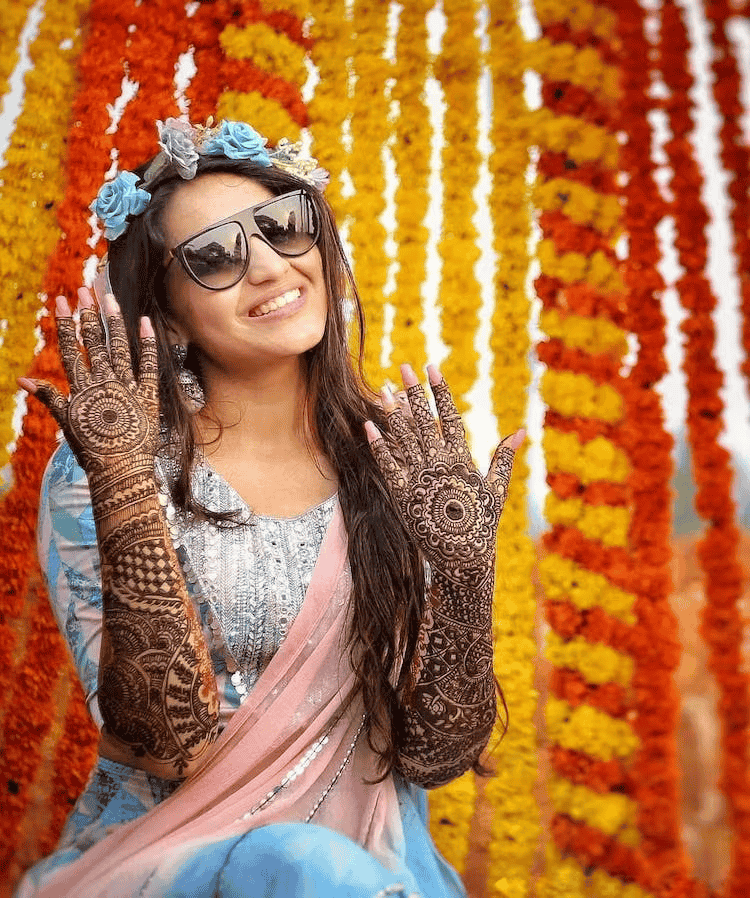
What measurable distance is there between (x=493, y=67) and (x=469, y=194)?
11.8 inches

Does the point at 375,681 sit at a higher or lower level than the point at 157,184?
lower

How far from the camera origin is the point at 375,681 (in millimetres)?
1404

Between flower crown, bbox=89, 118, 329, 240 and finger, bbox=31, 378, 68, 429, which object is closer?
finger, bbox=31, 378, 68, 429

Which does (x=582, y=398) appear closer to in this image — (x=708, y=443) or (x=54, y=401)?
(x=708, y=443)

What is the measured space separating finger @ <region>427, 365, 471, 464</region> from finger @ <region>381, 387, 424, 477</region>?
0.14 ft

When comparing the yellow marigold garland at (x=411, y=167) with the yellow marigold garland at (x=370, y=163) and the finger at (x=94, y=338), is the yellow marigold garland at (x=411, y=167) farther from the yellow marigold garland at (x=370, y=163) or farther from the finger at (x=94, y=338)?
the finger at (x=94, y=338)

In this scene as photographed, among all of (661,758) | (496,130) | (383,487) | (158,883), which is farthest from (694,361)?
(158,883)

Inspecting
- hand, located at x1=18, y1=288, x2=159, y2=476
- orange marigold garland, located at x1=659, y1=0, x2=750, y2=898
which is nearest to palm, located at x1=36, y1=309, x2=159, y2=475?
hand, located at x1=18, y1=288, x2=159, y2=476

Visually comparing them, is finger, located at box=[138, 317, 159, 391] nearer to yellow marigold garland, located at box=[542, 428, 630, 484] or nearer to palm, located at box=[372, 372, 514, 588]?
palm, located at box=[372, 372, 514, 588]

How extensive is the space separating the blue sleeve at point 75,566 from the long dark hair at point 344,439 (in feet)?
0.46

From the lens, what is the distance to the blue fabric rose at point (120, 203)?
154 cm

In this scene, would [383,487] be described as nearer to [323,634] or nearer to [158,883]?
[323,634]

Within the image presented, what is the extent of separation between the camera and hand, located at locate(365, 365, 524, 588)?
4.17 feet

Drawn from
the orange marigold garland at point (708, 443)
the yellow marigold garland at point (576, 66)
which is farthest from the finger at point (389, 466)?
the yellow marigold garland at point (576, 66)
